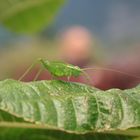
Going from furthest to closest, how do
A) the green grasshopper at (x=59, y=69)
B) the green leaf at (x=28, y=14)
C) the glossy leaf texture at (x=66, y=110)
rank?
the green leaf at (x=28, y=14) → the green grasshopper at (x=59, y=69) → the glossy leaf texture at (x=66, y=110)

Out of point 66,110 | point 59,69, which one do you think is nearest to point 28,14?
point 59,69

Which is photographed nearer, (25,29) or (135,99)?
(135,99)

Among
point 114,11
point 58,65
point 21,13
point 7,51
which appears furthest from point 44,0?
point 114,11

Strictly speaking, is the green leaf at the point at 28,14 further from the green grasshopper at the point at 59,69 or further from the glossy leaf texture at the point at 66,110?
the glossy leaf texture at the point at 66,110

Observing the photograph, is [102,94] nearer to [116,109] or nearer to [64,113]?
[116,109]

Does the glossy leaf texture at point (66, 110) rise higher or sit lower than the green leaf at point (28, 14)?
lower

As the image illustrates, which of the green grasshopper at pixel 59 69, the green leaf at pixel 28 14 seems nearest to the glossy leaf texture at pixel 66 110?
the green grasshopper at pixel 59 69
